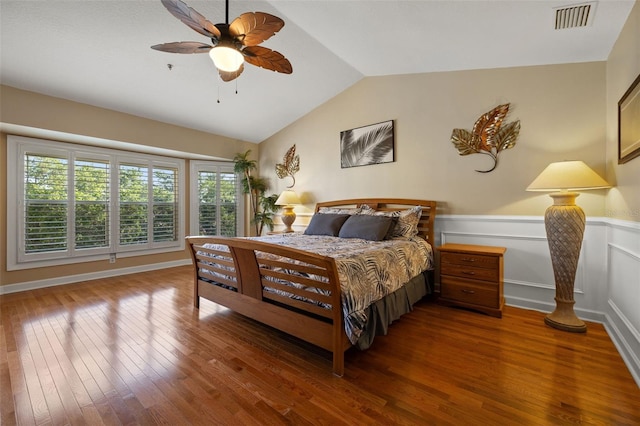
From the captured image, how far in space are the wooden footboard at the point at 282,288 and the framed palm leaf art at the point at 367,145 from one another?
2.49 m

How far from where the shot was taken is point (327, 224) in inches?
144

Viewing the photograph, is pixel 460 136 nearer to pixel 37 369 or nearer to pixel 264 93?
pixel 264 93

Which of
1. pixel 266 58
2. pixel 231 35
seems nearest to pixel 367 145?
pixel 266 58

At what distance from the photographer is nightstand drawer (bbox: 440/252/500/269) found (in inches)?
107

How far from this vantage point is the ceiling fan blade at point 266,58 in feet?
7.36

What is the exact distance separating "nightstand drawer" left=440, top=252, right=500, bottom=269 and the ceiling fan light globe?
2754mm

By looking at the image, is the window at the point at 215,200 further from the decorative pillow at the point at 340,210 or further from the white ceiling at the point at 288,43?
the decorative pillow at the point at 340,210

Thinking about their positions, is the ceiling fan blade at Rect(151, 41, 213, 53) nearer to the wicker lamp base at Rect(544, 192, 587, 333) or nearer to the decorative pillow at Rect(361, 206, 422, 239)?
the decorative pillow at Rect(361, 206, 422, 239)

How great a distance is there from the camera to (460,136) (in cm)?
331

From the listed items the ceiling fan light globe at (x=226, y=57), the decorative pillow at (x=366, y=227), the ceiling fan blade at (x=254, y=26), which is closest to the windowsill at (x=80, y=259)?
the decorative pillow at (x=366, y=227)

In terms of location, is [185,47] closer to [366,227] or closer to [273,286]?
[273,286]

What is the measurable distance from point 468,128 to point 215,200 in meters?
4.72

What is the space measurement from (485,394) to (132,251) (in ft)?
17.4

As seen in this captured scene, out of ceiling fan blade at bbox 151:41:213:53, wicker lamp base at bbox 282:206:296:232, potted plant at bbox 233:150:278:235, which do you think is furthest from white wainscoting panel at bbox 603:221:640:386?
potted plant at bbox 233:150:278:235
